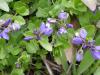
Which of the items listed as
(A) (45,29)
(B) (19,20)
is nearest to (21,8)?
(B) (19,20)

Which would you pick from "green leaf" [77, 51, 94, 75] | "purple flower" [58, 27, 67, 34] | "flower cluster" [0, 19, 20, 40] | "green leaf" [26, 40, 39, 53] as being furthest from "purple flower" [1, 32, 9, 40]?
"green leaf" [77, 51, 94, 75]

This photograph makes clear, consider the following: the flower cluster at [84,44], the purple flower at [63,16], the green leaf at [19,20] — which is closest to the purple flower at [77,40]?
the flower cluster at [84,44]

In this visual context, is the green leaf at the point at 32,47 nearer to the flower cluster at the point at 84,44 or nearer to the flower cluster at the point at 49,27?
the flower cluster at the point at 49,27

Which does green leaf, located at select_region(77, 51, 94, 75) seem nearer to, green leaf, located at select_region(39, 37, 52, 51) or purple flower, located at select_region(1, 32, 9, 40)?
green leaf, located at select_region(39, 37, 52, 51)

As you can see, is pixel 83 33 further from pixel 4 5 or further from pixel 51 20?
pixel 4 5

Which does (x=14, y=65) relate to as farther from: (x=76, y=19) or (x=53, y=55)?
(x=76, y=19)

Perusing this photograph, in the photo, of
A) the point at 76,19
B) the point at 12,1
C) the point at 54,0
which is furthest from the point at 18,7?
the point at 76,19
